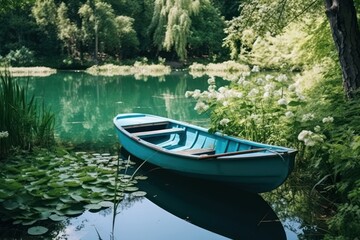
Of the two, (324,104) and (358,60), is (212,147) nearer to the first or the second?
(324,104)

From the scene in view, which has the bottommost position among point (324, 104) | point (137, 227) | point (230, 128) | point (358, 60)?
point (137, 227)

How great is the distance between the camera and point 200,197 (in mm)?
4293

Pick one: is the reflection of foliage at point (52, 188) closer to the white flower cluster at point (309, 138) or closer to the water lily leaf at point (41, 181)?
the water lily leaf at point (41, 181)

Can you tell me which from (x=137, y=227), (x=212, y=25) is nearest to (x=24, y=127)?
(x=137, y=227)

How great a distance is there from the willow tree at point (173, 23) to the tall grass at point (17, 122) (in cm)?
2118

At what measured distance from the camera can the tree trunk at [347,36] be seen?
3830mm

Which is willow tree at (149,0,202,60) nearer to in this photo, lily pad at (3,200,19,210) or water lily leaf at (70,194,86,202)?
water lily leaf at (70,194,86,202)

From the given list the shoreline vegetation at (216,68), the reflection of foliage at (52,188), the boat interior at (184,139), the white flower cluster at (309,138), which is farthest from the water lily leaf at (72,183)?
the shoreline vegetation at (216,68)

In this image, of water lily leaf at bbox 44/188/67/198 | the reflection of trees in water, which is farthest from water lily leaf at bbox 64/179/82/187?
the reflection of trees in water

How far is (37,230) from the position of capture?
3270mm

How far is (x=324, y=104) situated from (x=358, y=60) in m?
0.52

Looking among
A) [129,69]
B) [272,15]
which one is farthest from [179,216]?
[129,69]

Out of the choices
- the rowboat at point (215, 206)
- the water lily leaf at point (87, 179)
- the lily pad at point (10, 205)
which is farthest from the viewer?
the water lily leaf at point (87, 179)

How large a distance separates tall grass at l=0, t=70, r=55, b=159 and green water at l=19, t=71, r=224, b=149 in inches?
44.2
